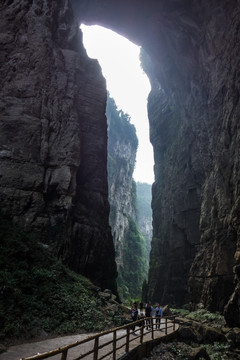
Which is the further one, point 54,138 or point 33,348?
point 54,138

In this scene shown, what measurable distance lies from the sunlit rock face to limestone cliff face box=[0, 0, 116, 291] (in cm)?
978

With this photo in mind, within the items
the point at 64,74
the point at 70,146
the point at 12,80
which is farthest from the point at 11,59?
the point at 70,146

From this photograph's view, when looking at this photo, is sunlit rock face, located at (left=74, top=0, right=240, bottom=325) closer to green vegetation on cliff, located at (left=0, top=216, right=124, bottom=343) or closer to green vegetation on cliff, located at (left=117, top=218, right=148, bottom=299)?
green vegetation on cliff, located at (left=0, top=216, right=124, bottom=343)

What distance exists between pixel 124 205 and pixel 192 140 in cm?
4093

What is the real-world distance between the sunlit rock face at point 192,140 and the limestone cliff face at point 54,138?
9775mm

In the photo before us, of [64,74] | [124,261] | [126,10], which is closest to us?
[64,74]

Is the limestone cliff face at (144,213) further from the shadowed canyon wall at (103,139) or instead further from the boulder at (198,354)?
the boulder at (198,354)

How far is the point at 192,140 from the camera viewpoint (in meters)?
35.7

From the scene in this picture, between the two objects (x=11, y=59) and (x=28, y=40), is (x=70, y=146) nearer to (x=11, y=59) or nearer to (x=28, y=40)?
(x=11, y=59)

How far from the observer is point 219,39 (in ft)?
81.4

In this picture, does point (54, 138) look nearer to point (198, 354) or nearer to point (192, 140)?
point (198, 354)

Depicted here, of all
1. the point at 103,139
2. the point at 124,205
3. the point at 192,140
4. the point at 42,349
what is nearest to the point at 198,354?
the point at 42,349

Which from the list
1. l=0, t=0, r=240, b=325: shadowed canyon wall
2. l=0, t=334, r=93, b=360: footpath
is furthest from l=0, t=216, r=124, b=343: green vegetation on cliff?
l=0, t=0, r=240, b=325: shadowed canyon wall

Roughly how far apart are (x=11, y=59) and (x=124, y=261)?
172 ft
